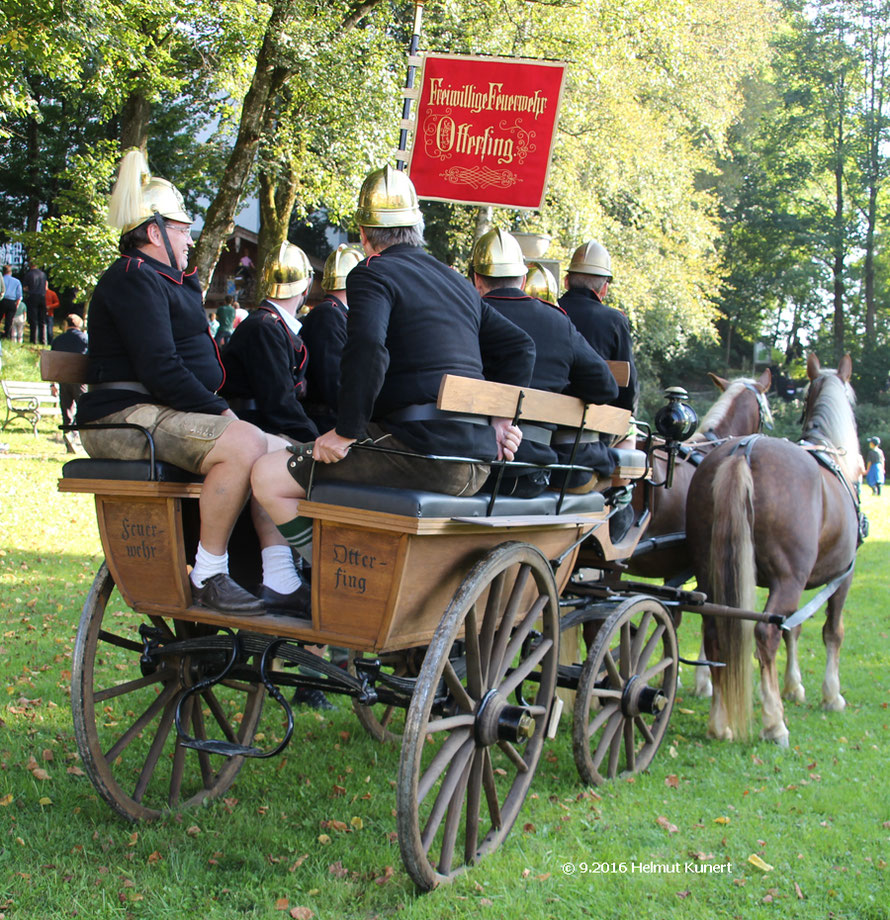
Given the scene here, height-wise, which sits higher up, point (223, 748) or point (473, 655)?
point (473, 655)

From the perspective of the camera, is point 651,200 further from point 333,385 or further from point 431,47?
point 333,385

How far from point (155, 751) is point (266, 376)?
182 centimetres

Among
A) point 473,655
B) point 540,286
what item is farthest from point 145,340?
point 540,286

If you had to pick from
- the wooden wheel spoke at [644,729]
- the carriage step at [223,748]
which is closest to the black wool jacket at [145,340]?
the carriage step at [223,748]

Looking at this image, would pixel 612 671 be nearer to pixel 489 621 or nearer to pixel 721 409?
pixel 489 621

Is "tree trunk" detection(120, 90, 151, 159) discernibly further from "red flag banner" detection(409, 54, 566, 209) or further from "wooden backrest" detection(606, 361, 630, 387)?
"wooden backrest" detection(606, 361, 630, 387)

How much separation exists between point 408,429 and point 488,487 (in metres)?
0.82

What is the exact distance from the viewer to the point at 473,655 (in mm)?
3982

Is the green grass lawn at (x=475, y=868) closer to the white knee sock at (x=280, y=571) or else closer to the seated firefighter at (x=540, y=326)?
the white knee sock at (x=280, y=571)

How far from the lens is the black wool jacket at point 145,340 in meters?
3.99

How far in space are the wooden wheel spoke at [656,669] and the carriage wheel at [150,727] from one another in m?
1.94

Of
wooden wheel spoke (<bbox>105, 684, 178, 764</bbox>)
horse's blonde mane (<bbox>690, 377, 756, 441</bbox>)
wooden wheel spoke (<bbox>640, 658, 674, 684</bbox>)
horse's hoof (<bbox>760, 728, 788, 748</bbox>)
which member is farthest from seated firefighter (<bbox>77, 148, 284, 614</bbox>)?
horse's blonde mane (<bbox>690, 377, 756, 441</bbox>)

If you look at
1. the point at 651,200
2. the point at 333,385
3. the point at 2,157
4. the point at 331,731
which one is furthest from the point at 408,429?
the point at 2,157

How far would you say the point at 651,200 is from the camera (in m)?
28.2
